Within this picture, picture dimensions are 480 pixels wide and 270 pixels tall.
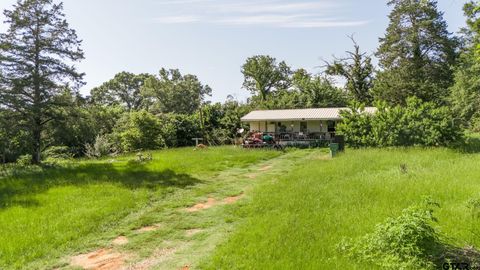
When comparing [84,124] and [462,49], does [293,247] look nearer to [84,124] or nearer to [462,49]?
[84,124]

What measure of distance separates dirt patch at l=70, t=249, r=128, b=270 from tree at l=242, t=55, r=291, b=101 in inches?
2113

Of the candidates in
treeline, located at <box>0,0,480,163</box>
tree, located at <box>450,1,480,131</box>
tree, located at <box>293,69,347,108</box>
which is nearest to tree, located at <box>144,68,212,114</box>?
treeline, located at <box>0,0,480,163</box>

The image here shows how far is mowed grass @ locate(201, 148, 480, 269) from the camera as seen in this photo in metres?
5.48

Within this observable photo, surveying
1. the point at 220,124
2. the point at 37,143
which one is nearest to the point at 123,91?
the point at 220,124

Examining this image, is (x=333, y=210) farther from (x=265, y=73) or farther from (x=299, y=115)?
(x=265, y=73)

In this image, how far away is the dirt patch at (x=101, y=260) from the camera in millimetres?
5826

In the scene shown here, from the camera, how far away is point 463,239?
18.7 ft

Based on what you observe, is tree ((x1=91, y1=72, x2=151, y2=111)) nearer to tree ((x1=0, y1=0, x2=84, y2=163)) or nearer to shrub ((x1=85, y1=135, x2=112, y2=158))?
shrub ((x1=85, y1=135, x2=112, y2=158))

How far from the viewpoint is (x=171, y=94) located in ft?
202

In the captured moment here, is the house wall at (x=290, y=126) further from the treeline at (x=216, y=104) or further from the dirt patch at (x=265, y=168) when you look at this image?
the dirt patch at (x=265, y=168)

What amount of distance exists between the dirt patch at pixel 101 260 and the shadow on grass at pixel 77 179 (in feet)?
14.8

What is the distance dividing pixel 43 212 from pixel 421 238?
8.65 metres

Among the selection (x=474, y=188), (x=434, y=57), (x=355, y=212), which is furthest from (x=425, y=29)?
(x=355, y=212)

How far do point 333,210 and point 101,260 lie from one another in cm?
486
